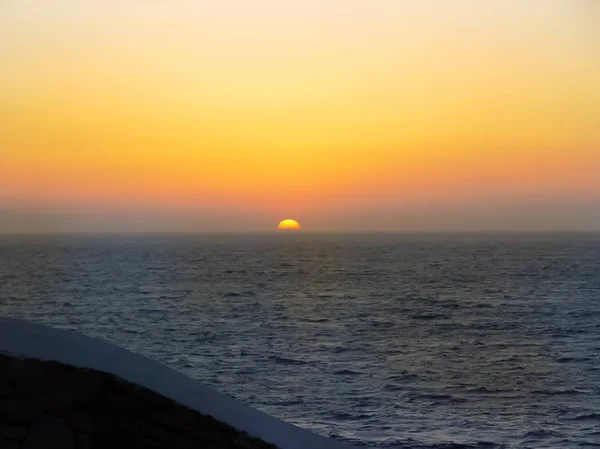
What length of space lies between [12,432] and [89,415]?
44 cm

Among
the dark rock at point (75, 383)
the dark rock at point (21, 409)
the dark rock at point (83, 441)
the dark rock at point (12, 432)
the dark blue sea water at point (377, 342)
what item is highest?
the dark rock at point (75, 383)

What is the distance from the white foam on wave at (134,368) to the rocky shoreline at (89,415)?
0.06 metres

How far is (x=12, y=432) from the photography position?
418cm

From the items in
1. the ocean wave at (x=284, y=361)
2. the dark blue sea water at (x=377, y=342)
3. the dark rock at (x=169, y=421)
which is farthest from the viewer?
the ocean wave at (x=284, y=361)

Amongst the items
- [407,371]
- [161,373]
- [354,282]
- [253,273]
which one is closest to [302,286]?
[354,282]

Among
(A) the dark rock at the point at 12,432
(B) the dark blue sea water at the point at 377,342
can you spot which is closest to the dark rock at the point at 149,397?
(A) the dark rock at the point at 12,432

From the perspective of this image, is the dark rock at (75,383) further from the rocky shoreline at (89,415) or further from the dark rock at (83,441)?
the dark rock at (83,441)

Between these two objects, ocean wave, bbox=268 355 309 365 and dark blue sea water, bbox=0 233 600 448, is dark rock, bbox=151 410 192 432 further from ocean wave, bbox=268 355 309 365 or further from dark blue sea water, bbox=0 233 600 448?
ocean wave, bbox=268 355 309 365

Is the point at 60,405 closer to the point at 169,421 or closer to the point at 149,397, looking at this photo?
the point at 149,397

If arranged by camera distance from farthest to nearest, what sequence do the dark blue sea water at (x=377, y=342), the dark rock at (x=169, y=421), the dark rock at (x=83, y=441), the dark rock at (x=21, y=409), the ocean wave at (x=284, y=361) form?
the ocean wave at (x=284, y=361) < the dark blue sea water at (x=377, y=342) < the dark rock at (x=169, y=421) < the dark rock at (x=83, y=441) < the dark rock at (x=21, y=409)

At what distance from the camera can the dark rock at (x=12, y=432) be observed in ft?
13.7

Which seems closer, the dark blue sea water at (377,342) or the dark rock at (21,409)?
the dark rock at (21,409)

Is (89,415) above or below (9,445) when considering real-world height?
above

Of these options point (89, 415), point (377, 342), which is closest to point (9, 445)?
point (89, 415)
